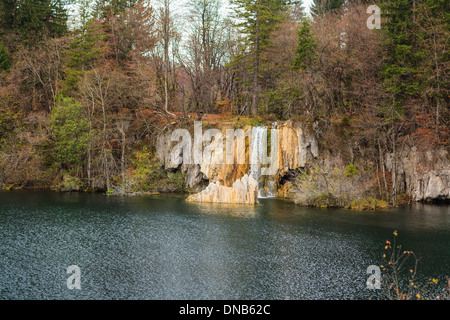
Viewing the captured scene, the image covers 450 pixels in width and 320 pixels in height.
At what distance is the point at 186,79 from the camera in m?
34.9

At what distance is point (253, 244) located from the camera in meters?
13.9

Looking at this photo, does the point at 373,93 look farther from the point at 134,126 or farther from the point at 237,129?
the point at 134,126

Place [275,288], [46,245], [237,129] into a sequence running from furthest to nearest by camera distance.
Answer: [237,129], [46,245], [275,288]

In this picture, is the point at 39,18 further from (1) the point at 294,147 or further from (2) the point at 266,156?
(1) the point at 294,147

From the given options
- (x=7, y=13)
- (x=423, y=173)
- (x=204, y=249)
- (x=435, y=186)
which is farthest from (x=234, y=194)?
(x=7, y=13)

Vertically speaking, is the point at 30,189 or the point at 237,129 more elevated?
the point at 237,129

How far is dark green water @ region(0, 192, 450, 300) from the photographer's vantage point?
955 cm

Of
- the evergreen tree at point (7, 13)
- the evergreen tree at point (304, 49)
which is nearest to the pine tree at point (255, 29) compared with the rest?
the evergreen tree at point (304, 49)

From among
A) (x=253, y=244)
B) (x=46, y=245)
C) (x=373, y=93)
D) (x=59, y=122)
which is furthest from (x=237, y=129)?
(x=46, y=245)

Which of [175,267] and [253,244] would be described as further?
[253,244]

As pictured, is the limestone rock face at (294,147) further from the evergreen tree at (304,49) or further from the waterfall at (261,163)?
the evergreen tree at (304,49)

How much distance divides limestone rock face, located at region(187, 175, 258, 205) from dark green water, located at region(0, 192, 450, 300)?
161cm

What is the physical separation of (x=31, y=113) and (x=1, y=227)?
20.6m

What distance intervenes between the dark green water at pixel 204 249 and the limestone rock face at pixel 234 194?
5.29ft
